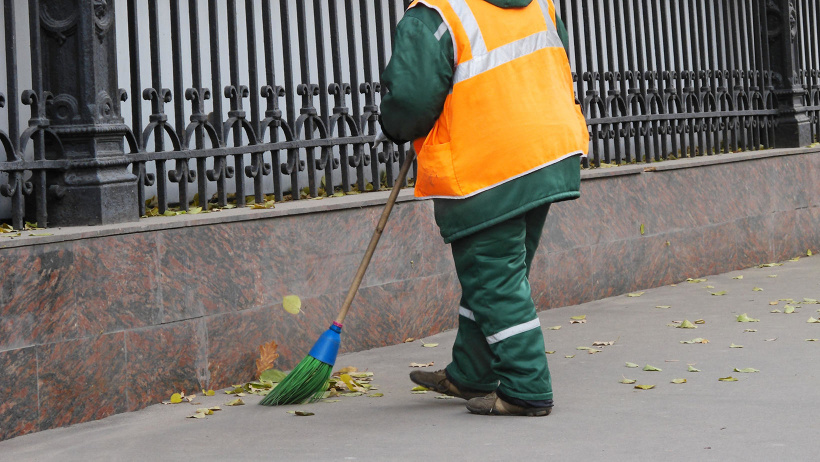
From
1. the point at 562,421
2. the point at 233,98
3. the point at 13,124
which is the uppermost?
the point at 233,98

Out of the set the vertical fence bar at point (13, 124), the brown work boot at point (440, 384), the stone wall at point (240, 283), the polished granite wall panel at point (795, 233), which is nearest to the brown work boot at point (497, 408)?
the brown work boot at point (440, 384)

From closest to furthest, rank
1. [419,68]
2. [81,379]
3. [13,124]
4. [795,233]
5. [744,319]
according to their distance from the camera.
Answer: [419,68] < [81,379] < [13,124] < [744,319] < [795,233]

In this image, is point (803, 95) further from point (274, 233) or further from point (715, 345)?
point (274, 233)

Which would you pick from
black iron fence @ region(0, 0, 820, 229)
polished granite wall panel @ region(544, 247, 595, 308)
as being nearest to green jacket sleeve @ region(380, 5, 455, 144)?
black iron fence @ region(0, 0, 820, 229)

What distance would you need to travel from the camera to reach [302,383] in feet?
15.7

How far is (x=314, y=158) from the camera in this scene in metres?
6.40

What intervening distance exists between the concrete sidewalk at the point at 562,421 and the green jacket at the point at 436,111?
82 centimetres

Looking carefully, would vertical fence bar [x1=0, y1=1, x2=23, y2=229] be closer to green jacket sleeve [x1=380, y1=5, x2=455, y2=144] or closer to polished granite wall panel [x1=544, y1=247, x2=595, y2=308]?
green jacket sleeve [x1=380, y1=5, x2=455, y2=144]

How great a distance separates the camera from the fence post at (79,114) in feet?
16.4

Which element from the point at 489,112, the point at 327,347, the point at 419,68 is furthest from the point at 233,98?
the point at 489,112

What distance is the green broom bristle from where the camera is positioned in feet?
15.7

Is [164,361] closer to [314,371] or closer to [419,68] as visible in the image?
[314,371]

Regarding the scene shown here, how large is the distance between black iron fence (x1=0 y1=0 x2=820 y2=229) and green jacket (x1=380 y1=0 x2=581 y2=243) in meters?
1.46

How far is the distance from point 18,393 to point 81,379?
1.02 ft
